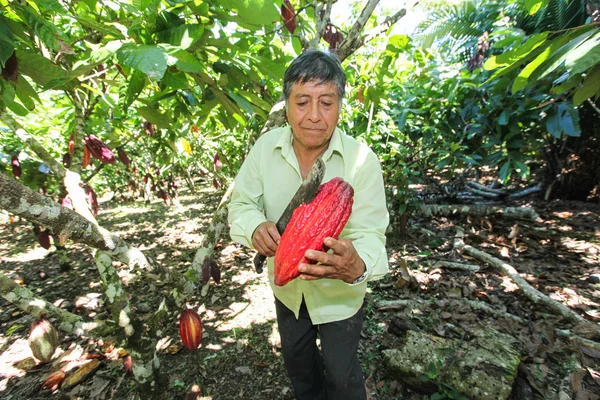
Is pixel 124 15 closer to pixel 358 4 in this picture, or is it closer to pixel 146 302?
pixel 146 302

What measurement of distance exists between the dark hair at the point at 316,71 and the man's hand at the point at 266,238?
48 centimetres

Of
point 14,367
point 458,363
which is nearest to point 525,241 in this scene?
point 458,363

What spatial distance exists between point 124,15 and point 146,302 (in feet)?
7.29

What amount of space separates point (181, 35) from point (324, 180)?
69 cm

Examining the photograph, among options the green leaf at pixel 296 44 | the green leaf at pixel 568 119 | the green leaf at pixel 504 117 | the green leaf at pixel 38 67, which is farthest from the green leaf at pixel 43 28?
the green leaf at pixel 568 119

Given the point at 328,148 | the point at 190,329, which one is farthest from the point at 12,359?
the point at 328,148

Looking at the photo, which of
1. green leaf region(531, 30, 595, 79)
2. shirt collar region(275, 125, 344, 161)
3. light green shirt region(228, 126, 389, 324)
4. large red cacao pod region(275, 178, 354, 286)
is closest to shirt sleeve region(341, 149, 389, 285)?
light green shirt region(228, 126, 389, 324)

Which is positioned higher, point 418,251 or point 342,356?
point 342,356

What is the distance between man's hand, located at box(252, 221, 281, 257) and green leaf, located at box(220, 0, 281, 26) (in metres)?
0.63

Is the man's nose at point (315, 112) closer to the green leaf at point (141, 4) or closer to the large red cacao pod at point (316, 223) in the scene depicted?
the large red cacao pod at point (316, 223)

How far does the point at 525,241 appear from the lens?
3213 millimetres

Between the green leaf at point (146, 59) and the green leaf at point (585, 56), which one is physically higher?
the green leaf at point (146, 59)

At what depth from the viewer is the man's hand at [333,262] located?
31.9 inches

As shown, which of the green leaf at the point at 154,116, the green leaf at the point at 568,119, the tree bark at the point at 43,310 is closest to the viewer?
the tree bark at the point at 43,310
